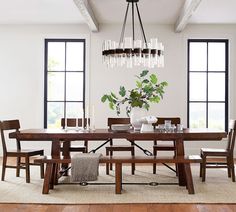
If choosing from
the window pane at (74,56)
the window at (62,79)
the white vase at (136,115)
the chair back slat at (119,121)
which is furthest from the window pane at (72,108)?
the white vase at (136,115)

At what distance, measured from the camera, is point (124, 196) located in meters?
4.31

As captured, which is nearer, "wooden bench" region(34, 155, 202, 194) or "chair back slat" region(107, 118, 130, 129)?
"wooden bench" region(34, 155, 202, 194)

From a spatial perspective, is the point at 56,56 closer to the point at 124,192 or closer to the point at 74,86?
the point at 74,86

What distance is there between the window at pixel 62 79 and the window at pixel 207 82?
7.12 ft

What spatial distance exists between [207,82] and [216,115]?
2.18ft

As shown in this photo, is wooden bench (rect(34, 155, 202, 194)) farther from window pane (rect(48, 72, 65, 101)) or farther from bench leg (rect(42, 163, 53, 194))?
window pane (rect(48, 72, 65, 101))

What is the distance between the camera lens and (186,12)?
616 centimetres

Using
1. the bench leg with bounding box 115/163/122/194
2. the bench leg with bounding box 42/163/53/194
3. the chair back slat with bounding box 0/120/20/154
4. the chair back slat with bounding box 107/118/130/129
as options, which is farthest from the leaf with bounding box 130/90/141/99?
the chair back slat with bounding box 0/120/20/154

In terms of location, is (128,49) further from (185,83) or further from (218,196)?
(185,83)

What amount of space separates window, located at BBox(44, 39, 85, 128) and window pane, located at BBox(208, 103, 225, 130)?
99.9 inches

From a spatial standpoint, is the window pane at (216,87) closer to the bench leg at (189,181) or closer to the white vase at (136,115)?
the white vase at (136,115)

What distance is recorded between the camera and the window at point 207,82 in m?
7.85

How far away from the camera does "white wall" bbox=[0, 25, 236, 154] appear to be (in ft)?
25.4

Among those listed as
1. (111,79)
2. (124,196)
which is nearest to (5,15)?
(111,79)
